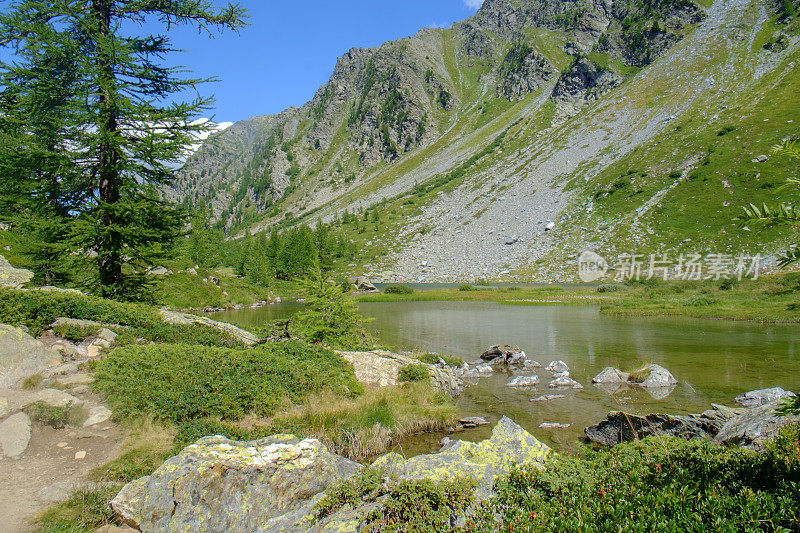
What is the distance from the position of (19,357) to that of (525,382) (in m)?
17.4

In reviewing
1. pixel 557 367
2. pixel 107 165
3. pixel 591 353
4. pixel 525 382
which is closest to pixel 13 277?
pixel 107 165

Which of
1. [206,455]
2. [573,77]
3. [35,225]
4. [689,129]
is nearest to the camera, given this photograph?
[206,455]

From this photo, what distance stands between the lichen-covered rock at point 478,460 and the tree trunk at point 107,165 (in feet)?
45.5

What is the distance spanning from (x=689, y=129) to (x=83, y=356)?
104680 mm

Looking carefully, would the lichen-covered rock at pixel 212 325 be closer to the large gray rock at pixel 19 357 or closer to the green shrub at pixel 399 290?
the large gray rock at pixel 19 357

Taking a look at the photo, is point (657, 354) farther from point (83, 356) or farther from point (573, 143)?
point (573, 143)

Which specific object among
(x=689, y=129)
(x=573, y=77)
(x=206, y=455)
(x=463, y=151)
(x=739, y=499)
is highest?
(x=573, y=77)

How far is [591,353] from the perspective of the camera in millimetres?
22719

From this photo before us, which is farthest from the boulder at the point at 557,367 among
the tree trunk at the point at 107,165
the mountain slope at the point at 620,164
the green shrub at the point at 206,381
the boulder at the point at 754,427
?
the tree trunk at the point at 107,165

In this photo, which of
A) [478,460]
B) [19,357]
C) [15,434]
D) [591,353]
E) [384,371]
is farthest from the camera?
[591,353]

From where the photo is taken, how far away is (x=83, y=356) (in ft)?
38.1

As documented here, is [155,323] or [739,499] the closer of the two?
[739,499]

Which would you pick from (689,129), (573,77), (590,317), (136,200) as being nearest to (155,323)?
(136,200)

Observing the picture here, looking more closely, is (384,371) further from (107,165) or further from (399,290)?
(399,290)
